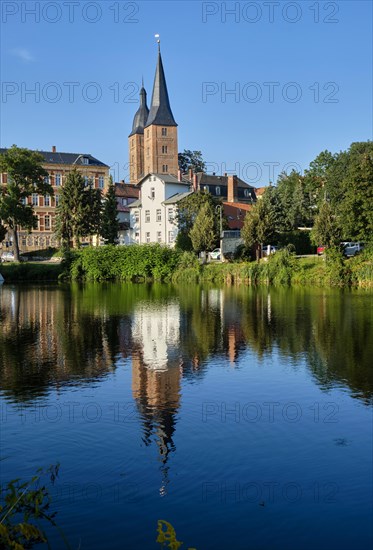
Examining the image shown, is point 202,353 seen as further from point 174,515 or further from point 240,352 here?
point 174,515

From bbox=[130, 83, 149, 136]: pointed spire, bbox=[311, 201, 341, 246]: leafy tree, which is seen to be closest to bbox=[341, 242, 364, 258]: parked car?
bbox=[311, 201, 341, 246]: leafy tree

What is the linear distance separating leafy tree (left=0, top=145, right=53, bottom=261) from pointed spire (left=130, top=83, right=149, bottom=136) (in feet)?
189

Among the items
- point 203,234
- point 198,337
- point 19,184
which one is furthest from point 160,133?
point 198,337

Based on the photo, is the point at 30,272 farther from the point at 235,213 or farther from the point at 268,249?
the point at 268,249

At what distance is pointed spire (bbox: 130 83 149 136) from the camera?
130 metres

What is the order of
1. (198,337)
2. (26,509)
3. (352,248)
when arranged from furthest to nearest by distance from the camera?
(352,248) < (198,337) < (26,509)

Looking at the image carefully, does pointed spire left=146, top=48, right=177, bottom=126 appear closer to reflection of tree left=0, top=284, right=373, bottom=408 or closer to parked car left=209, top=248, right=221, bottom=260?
parked car left=209, top=248, right=221, bottom=260

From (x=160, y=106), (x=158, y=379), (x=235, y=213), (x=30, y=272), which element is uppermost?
(x=160, y=106)

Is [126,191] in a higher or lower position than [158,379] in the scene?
higher

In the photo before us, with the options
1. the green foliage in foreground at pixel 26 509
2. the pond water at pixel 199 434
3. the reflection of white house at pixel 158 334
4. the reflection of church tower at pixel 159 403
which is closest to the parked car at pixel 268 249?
the reflection of white house at pixel 158 334

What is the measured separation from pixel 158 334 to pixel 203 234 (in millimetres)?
41270

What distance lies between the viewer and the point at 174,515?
755cm

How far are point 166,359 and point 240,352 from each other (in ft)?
8.28

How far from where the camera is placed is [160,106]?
113062mm
